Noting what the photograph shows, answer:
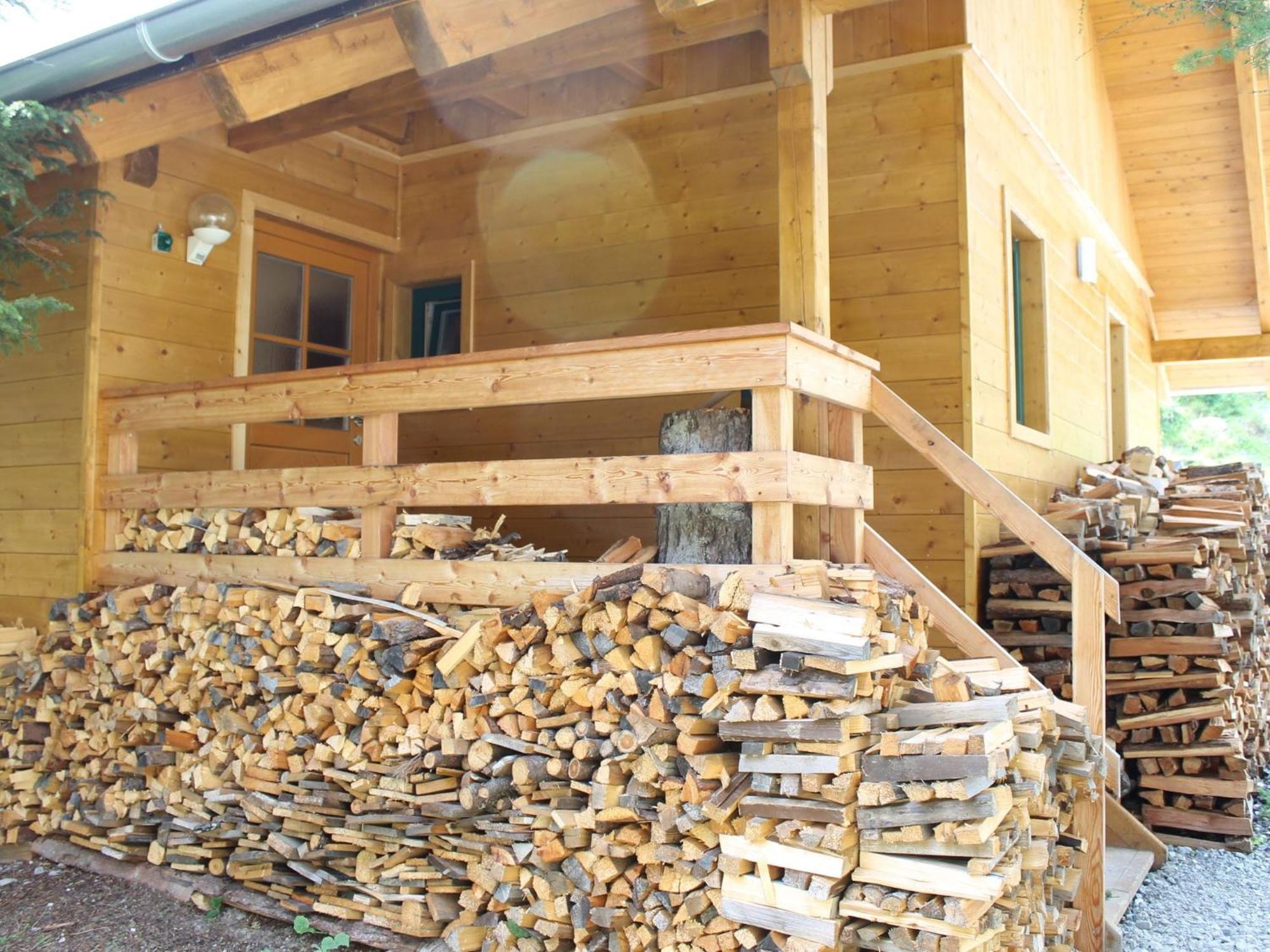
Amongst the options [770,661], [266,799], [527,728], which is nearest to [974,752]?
[770,661]

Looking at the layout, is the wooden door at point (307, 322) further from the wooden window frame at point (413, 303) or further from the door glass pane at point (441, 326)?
the door glass pane at point (441, 326)

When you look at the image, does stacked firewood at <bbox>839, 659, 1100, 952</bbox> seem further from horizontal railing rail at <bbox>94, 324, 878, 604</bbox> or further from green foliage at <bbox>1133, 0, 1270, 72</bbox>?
green foliage at <bbox>1133, 0, 1270, 72</bbox>

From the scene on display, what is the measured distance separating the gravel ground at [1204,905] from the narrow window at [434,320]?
5.32 meters

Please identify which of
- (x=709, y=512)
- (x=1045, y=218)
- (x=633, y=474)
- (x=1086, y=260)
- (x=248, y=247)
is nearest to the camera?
(x=633, y=474)

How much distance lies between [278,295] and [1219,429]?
988 inches

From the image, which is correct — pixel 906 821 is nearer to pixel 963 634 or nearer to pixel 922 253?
pixel 963 634

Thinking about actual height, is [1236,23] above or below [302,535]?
above

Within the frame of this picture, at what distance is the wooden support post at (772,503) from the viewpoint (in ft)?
12.3

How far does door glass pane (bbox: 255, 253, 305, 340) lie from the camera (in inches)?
263

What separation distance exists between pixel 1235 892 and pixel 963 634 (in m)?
2.02

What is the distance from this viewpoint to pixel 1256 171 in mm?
10906

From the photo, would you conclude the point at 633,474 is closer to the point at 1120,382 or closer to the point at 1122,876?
the point at 1122,876

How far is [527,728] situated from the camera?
3928mm

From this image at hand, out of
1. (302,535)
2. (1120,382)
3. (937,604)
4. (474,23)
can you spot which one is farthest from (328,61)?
(1120,382)
